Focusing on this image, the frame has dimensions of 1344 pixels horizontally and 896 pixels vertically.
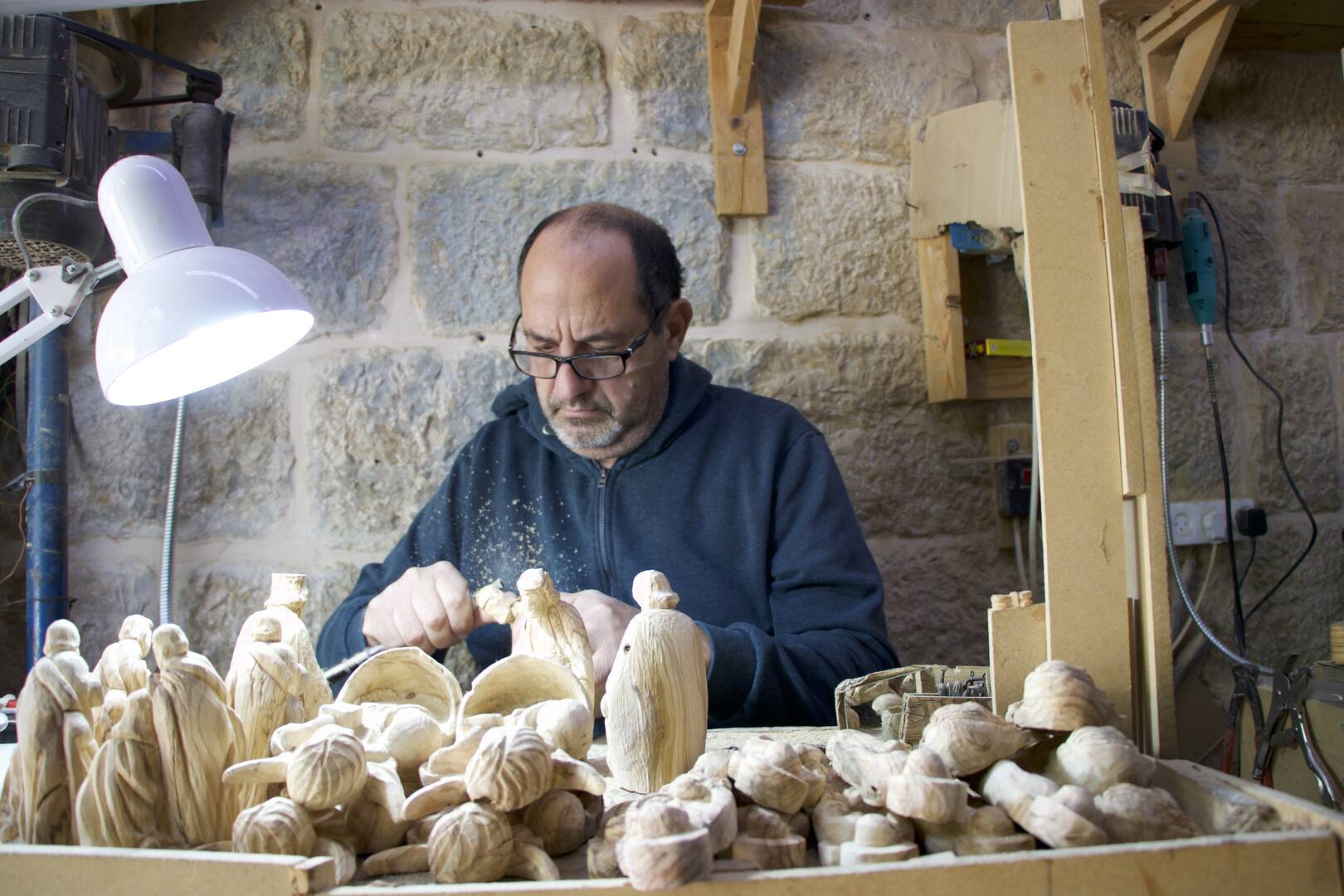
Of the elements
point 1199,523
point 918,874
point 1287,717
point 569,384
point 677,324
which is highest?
point 677,324

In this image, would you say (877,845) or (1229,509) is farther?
(1229,509)

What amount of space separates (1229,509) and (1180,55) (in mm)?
839

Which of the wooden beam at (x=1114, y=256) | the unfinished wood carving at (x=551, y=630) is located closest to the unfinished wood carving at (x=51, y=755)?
the unfinished wood carving at (x=551, y=630)

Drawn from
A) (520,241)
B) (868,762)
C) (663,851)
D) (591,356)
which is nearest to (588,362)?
(591,356)

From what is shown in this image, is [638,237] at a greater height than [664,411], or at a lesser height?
greater

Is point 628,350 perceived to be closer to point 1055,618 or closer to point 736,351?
point 736,351

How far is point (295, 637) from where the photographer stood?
2.50 feet

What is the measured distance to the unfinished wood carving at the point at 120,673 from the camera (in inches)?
23.7

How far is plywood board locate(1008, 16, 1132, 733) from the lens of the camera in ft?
2.17

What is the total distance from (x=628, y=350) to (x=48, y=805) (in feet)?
3.47

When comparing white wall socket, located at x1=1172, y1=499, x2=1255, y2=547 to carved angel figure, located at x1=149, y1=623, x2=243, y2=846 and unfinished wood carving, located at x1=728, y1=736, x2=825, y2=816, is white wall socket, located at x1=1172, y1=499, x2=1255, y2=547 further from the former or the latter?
carved angel figure, located at x1=149, y1=623, x2=243, y2=846

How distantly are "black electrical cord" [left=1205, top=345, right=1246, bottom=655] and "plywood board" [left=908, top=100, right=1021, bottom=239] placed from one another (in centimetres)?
48

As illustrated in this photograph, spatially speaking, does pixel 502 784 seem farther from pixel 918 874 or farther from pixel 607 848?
pixel 918 874

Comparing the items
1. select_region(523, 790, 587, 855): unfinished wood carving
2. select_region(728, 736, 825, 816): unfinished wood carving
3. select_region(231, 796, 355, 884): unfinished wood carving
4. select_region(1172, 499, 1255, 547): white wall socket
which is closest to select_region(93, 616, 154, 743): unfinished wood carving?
select_region(231, 796, 355, 884): unfinished wood carving
